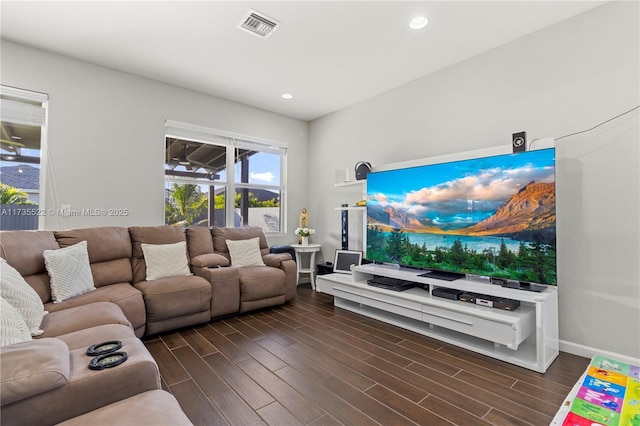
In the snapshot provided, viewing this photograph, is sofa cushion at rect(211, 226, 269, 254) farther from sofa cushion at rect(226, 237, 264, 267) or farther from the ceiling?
the ceiling

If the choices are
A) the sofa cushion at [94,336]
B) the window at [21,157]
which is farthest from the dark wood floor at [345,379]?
the window at [21,157]

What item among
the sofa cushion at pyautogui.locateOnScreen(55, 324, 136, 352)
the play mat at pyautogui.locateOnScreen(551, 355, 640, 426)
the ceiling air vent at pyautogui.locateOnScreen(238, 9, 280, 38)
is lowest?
the play mat at pyautogui.locateOnScreen(551, 355, 640, 426)

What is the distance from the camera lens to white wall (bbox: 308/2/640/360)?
2205 millimetres

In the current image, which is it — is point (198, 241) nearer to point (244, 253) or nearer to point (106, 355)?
point (244, 253)

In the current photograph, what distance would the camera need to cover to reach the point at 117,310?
2.17 metres

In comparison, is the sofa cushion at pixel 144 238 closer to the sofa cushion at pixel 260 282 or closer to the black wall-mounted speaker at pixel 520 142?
the sofa cushion at pixel 260 282

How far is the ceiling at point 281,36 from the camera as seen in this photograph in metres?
2.35

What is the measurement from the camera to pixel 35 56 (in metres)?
2.95

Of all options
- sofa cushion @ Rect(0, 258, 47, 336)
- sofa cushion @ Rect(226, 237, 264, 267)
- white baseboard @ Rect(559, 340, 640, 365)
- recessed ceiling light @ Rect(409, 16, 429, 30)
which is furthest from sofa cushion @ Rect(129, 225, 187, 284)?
white baseboard @ Rect(559, 340, 640, 365)

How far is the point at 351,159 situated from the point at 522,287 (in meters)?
2.66

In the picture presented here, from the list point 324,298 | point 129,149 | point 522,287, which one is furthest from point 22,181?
point 522,287

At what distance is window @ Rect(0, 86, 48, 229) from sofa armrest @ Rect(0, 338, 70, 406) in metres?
2.56

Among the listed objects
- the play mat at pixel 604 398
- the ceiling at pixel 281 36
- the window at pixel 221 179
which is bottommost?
the play mat at pixel 604 398

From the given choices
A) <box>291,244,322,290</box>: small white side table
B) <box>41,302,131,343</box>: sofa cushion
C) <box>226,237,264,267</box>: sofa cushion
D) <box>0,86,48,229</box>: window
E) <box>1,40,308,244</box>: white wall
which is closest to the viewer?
<box>41,302,131,343</box>: sofa cushion
